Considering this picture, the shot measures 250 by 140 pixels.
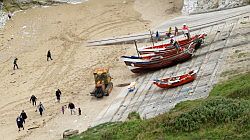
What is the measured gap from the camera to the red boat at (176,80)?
36450 millimetres

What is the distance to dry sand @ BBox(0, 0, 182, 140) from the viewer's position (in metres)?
37.9

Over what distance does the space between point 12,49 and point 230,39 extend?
23765 millimetres

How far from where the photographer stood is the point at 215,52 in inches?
1623

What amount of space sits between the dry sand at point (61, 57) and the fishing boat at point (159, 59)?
166 centimetres

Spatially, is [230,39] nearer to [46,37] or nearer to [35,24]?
[46,37]

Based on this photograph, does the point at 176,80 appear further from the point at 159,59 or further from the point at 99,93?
the point at 99,93

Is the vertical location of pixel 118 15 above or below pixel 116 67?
above

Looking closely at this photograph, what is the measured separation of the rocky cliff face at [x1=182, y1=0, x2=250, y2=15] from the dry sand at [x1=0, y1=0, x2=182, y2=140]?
10.3 ft

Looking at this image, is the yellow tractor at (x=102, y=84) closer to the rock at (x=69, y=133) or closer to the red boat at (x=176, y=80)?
the red boat at (x=176, y=80)

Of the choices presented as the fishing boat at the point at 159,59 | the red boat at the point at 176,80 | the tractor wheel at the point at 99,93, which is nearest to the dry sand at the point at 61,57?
the tractor wheel at the point at 99,93

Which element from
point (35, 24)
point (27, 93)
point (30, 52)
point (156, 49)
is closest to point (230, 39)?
point (156, 49)

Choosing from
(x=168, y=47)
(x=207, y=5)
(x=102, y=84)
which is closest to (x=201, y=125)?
(x=102, y=84)

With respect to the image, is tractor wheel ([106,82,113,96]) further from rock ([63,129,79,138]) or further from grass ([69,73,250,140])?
grass ([69,73,250,140])

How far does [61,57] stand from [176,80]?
56.5 feet
